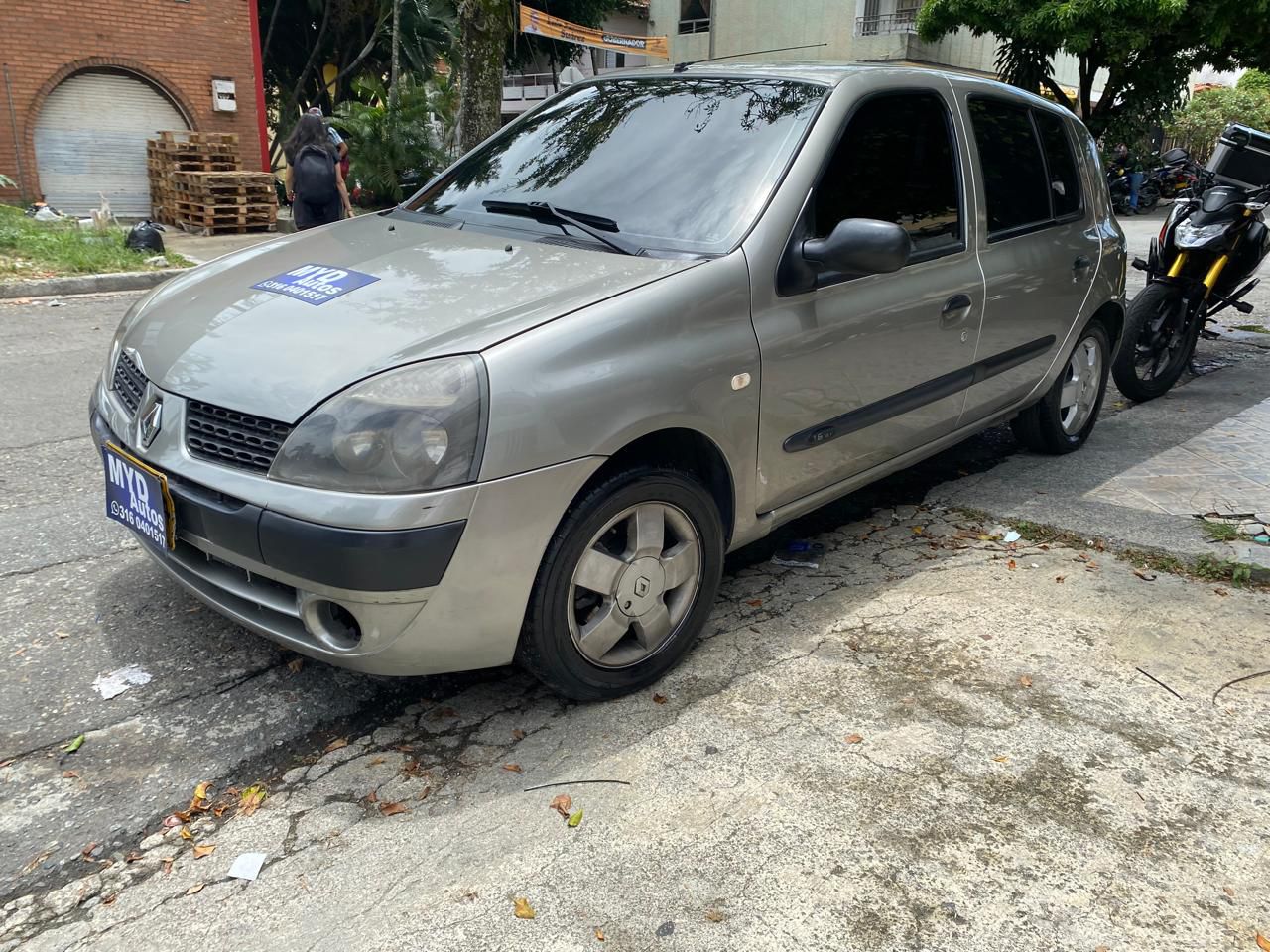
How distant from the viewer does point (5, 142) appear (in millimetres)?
13727

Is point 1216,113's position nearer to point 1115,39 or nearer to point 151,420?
point 1115,39

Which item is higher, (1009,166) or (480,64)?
(480,64)

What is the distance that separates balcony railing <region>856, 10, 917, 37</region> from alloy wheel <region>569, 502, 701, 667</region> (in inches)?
1214

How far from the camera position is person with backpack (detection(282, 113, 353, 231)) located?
947 centimetres

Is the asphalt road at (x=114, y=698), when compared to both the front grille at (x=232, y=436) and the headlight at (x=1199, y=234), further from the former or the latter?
the headlight at (x=1199, y=234)

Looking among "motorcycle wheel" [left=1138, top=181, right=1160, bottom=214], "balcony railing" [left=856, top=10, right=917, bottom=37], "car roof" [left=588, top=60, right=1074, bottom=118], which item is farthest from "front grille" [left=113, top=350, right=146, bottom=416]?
"balcony railing" [left=856, top=10, right=917, bottom=37]

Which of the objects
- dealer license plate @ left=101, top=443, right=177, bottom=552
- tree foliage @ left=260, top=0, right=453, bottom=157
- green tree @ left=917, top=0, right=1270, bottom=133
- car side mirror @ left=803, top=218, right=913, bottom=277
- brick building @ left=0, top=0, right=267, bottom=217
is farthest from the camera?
tree foliage @ left=260, top=0, right=453, bottom=157

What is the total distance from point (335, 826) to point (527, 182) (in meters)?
2.21

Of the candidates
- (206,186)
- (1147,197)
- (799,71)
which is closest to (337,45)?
(206,186)

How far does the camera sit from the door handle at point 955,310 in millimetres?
3656

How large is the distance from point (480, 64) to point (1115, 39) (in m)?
11.2

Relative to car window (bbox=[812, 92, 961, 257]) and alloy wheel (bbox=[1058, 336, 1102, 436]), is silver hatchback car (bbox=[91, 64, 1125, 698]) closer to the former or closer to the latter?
car window (bbox=[812, 92, 961, 257])

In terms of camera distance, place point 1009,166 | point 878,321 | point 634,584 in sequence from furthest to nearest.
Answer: point 1009,166 → point 878,321 → point 634,584

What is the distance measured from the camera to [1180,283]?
614 centimetres
